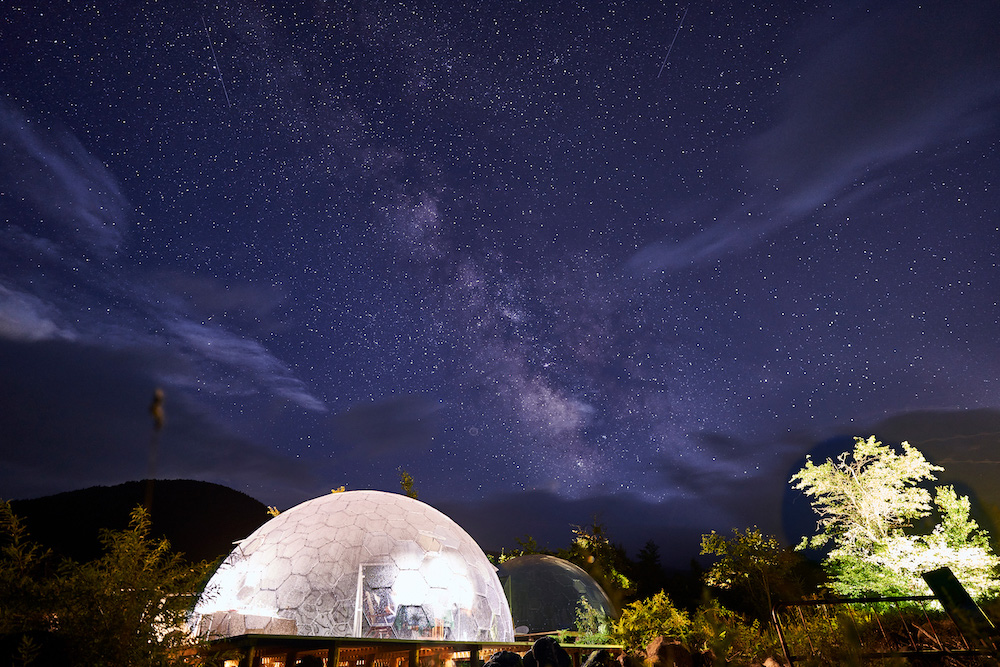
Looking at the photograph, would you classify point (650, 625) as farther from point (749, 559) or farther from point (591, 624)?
point (749, 559)

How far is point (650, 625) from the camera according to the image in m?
15.0

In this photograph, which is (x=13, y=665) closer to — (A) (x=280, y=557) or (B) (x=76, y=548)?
(A) (x=280, y=557)

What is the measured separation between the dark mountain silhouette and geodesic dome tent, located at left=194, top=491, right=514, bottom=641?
110 ft

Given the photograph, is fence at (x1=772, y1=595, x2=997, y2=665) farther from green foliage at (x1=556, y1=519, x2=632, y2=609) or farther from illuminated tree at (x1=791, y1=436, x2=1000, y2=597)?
green foliage at (x1=556, y1=519, x2=632, y2=609)

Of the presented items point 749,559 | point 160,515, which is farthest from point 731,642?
point 160,515

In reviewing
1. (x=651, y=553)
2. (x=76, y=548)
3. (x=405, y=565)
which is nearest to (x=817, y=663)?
(x=405, y=565)

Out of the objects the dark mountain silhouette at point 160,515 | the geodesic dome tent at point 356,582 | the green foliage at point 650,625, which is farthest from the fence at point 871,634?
the dark mountain silhouette at point 160,515

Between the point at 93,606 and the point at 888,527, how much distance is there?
27.5 metres

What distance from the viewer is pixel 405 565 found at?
12.1m

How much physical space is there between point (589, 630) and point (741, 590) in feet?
94.0

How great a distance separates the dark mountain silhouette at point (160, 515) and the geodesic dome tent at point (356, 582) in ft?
110

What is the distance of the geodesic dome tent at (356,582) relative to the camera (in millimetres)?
11016

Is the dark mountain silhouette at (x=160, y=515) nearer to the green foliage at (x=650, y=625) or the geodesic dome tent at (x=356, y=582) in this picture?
the geodesic dome tent at (x=356, y=582)

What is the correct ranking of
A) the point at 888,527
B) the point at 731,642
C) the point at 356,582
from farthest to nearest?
the point at 888,527 → the point at 731,642 → the point at 356,582
